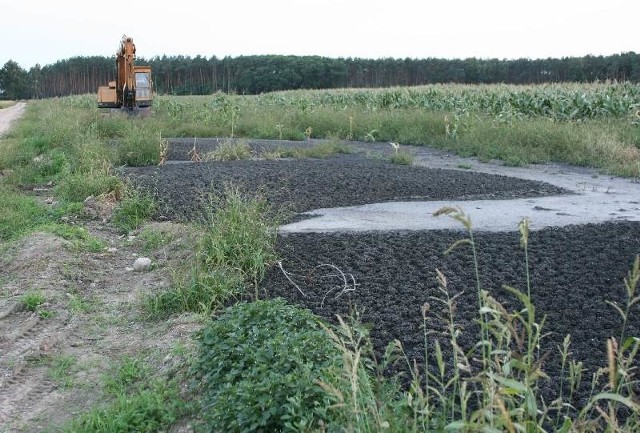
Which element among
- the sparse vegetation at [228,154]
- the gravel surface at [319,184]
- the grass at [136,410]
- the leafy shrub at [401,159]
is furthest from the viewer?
the sparse vegetation at [228,154]

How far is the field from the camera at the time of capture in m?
2.72

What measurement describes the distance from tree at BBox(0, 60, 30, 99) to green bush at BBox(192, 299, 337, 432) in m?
81.9

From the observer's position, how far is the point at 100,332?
5219 mm

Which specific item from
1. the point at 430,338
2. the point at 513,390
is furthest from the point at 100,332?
the point at 513,390

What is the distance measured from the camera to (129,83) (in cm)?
2444

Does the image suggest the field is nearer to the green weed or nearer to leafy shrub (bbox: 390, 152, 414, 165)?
the green weed

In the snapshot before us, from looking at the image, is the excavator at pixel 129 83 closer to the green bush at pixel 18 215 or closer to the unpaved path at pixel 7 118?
the unpaved path at pixel 7 118

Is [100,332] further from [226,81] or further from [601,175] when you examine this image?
[226,81]

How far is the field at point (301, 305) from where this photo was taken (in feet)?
8.91

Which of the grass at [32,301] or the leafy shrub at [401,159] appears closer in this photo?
the grass at [32,301]

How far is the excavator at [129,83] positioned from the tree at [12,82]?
59.1 metres

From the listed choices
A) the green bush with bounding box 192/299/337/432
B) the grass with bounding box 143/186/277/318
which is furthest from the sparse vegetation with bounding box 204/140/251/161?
the green bush with bounding box 192/299/337/432

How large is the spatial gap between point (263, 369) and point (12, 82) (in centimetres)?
8413

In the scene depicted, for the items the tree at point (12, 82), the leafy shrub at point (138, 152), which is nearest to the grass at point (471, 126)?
the leafy shrub at point (138, 152)
